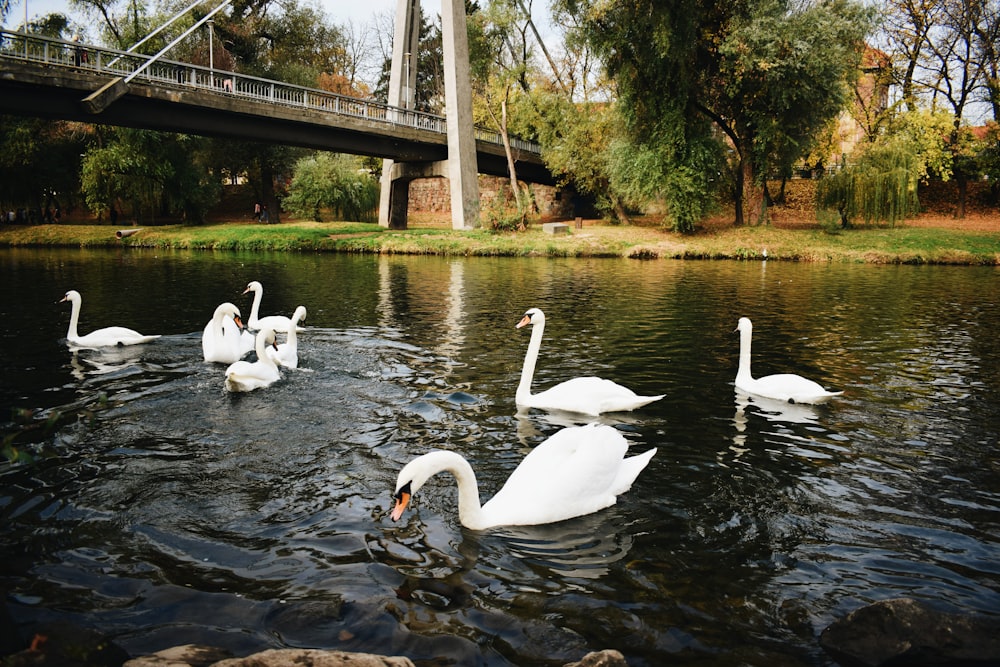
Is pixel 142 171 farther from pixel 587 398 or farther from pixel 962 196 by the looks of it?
pixel 962 196

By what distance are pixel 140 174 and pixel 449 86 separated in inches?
789

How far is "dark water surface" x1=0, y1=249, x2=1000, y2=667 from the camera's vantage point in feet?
14.1

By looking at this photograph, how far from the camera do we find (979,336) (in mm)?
13922

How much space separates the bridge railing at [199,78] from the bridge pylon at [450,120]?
2174mm

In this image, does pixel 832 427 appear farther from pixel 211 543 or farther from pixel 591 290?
pixel 591 290

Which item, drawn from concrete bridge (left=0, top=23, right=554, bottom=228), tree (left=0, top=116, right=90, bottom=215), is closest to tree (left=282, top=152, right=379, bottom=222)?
concrete bridge (left=0, top=23, right=554, bottom=228)

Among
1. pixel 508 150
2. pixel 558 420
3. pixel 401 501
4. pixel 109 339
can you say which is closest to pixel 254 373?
pixel 558 420

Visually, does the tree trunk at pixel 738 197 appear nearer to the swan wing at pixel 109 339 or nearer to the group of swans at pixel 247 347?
the group of swans at pixel 247 347

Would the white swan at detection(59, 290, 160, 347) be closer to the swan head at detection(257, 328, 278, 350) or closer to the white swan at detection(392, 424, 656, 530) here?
the swan head at detection(257, 328, 278, 350)

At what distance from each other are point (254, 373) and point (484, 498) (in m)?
4.46

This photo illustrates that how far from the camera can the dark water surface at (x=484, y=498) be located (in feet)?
14.1

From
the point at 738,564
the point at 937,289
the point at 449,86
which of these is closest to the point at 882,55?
the point at 449,86

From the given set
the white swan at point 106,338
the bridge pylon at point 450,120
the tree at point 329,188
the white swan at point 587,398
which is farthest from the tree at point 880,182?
the white swan at point 106,338

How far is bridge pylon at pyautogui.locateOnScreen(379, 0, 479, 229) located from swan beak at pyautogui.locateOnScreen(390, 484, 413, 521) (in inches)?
1572
